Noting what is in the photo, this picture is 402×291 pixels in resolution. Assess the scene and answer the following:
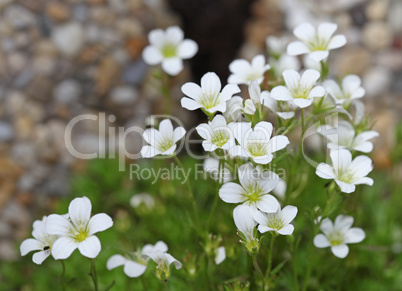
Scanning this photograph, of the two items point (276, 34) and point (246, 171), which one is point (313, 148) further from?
point (246, 171)

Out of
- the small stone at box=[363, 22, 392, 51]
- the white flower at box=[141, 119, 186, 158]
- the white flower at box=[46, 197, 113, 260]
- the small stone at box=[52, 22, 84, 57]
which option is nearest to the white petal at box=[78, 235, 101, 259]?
the white flower at box=[46, 197, 113, 260]

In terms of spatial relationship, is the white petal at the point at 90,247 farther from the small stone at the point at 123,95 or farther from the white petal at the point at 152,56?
the small stone at the point at 123,95

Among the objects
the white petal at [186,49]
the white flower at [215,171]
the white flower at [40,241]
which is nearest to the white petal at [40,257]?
the white flower at [40,241]

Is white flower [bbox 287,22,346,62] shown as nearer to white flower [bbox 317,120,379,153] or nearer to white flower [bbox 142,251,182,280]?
white flower [bbox 317,120,379,153]

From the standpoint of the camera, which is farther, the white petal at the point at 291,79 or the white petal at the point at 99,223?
the white petal at the point at 291,79

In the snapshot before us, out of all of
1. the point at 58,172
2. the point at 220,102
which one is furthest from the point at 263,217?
the point at 58,172

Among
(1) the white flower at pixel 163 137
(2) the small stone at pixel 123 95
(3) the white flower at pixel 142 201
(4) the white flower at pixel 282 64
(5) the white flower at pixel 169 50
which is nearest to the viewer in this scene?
(1) the white flower at pixel 163 137

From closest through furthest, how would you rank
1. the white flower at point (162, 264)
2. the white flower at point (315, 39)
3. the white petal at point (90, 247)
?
the white petal at point (90, 247), the white flower at point (162, 264), the white flower at point (315, 39)
